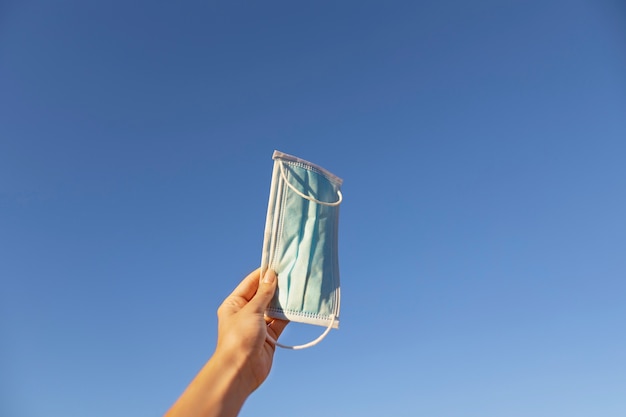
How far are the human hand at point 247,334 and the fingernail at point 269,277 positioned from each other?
4.2 inches

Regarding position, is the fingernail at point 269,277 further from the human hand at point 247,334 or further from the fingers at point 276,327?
the fingers at point 276,327

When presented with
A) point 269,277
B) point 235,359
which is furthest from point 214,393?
point 269,277

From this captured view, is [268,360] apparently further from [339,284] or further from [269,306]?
[339,284]

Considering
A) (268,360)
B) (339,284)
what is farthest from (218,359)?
(339,284)

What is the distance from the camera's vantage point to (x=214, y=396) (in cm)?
299

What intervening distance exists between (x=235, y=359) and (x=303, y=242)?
5.17ft

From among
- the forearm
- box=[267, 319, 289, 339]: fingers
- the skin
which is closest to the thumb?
the skin

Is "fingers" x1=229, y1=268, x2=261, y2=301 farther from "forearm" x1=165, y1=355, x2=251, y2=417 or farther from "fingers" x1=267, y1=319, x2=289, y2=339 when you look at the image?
"forearm" x1=165, y1=355, x2=251, y2=417

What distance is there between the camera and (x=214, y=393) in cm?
301

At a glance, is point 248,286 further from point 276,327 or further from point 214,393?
point 214,393

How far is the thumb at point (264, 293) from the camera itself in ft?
12.7

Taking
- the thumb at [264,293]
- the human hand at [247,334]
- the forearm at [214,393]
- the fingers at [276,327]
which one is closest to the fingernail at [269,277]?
the thumb at [264,293]

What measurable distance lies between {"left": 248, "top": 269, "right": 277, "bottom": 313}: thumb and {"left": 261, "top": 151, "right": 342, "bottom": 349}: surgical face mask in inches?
2.7

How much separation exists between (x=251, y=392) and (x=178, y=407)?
642 millimetres
